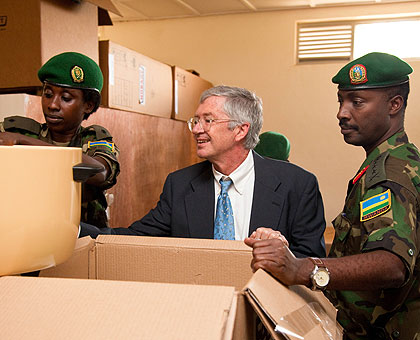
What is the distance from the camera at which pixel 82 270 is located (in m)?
0.91

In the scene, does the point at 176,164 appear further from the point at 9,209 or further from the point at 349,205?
the point at 9,209

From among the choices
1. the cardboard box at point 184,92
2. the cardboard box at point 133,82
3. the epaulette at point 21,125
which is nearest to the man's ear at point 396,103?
the epaulette at point 21,125

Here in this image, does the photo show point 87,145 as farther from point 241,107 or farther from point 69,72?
point 241,107

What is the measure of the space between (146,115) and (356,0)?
209 centimetres

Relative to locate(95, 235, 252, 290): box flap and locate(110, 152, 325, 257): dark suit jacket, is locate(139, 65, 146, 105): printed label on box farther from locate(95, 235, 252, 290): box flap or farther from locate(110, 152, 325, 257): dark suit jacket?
locate(95, 235, 252, 290): box flap

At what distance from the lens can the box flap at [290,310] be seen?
56cm

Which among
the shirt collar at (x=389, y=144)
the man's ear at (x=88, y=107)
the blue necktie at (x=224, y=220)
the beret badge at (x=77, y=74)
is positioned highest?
the beret badge at (x=77, y=74)

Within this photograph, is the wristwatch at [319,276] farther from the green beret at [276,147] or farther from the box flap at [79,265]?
the green beret at [276,147]

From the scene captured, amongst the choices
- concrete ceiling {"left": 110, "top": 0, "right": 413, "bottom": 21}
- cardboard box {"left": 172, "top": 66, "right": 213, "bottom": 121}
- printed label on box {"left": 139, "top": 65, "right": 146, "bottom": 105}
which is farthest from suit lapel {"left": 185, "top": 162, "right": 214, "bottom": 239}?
concrete ceiling {"left": 110, "top": 0, "right": 413, "bottom": 21}

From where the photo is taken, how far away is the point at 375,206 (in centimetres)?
97

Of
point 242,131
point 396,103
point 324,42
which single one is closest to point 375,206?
point 396,103

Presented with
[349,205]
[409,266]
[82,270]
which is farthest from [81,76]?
[409,266]

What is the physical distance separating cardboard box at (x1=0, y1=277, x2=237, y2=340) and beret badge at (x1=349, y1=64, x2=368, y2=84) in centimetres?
80

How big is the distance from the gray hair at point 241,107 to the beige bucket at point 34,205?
1.05 metres
